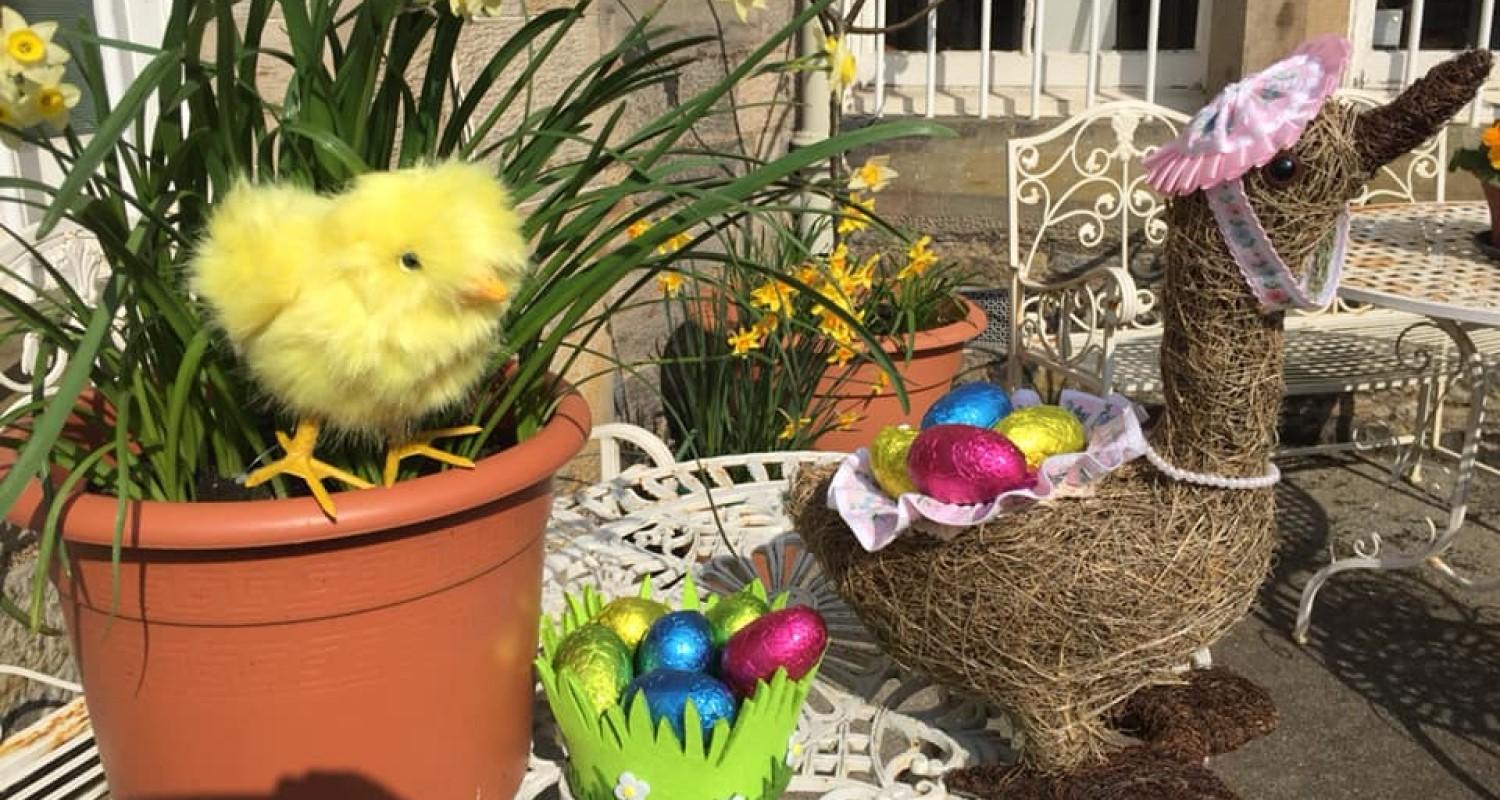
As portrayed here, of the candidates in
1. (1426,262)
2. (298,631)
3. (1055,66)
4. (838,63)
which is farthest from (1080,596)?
(1055,66)

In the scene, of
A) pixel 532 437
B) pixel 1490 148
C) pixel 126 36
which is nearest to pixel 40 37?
pixel 532 437

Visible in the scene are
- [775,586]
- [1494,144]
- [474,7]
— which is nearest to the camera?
[474,7]

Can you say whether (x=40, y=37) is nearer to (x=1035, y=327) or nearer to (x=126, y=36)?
(x=126, y=36)

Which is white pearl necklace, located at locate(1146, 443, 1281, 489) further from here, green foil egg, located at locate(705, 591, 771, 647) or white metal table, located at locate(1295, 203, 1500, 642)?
white metal table, located at locate(1295, 203, 1500, 642)

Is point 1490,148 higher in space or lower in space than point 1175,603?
higher

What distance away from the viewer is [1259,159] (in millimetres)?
1044

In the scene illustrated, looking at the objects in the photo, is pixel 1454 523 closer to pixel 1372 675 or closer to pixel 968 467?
pixel 1372 675

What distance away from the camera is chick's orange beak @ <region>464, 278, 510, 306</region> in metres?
0.82

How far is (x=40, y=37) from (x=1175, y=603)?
3.20 ft

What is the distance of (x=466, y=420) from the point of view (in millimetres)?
1030

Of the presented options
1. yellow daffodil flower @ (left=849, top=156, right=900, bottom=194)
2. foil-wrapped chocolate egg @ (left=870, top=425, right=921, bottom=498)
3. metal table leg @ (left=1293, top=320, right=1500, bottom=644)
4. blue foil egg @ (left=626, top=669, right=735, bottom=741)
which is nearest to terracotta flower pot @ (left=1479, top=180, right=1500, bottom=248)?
metal table leg @ (left=1293, top=320, right=1500, bottom=644)

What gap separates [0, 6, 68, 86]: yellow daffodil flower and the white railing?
3258 millimetres

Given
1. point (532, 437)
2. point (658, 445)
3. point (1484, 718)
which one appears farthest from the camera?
point (1484, 718)

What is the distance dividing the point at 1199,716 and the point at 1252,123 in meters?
0.56
